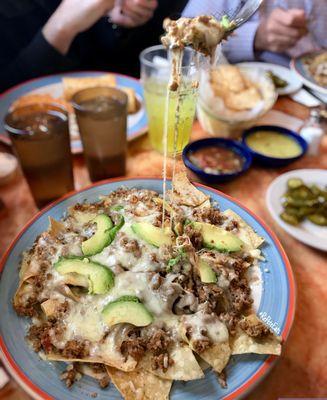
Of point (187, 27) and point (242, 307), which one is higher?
point (187, 27)

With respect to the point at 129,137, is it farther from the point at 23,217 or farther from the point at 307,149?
the point at 307,149

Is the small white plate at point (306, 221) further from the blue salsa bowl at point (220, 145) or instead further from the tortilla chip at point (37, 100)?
the tortilla chip at point (37, 100)

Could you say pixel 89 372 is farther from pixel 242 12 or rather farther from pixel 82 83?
pixel 82 83

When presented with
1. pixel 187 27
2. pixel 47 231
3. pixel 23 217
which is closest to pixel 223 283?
pixel 47 231

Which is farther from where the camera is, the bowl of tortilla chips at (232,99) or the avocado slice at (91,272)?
the bowl of tortilla chips at (232,99)

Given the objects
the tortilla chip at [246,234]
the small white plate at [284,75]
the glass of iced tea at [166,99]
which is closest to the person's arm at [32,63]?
the glass of iced tea at [166,99]

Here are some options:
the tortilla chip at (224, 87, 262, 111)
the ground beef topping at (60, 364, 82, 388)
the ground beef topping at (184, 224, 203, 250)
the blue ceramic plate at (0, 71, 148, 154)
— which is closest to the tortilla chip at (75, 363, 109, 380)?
the ground beef topping at (60, 364, 82, 388)
